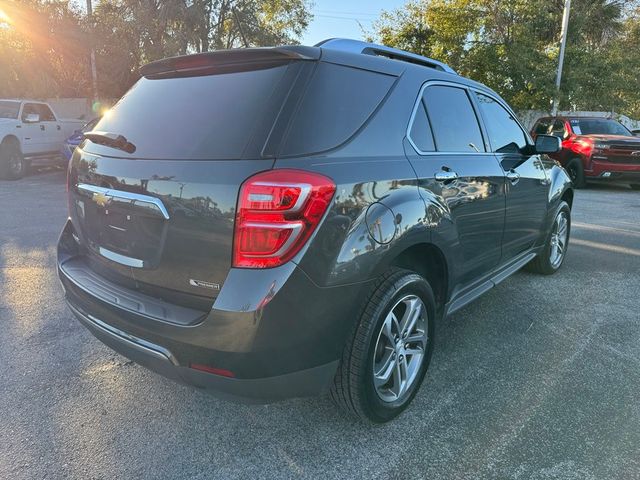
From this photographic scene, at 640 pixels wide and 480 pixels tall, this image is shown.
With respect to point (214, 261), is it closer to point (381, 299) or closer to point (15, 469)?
point (381, 299)

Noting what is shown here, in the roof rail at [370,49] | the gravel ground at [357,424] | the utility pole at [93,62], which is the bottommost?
the gravel ground at [357,424]

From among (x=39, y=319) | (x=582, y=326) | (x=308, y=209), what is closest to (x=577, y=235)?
(x=582, y=326)

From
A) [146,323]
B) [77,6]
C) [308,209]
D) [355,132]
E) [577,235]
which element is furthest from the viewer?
[77,6]

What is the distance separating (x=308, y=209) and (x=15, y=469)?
69.2 inches

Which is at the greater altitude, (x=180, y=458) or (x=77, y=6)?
(x=77, y=6)

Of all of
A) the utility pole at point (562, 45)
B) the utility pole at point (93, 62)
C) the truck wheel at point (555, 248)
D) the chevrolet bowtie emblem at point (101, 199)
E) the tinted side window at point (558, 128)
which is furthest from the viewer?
the utility pole at point (93, 62)

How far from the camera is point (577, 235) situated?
6906mm

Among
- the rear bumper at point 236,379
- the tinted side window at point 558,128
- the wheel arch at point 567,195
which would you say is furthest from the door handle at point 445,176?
the tinted side window at point 558,128

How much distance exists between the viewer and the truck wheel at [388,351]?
223 cm

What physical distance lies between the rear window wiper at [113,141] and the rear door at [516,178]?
2.46 meters

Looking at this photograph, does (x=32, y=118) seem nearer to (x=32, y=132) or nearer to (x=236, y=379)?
(x=32, y=132)

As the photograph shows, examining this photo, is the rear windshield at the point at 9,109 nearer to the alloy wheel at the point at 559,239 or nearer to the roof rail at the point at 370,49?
the roof rail at the point at 370,49

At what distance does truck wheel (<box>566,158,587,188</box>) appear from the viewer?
1147 cm

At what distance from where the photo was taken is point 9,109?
39.4ft
